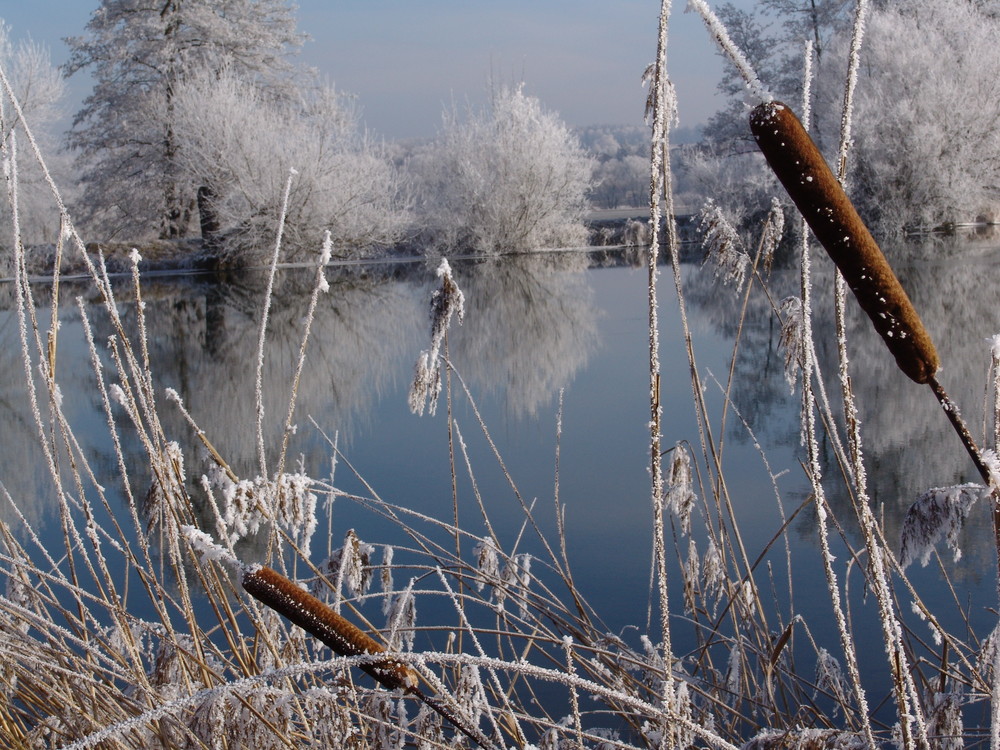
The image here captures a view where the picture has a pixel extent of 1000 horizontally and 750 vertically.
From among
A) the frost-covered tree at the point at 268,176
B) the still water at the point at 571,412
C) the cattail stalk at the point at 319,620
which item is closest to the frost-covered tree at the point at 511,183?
the frost-covered tree at the point at 268,176

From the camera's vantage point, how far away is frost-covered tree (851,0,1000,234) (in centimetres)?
1848

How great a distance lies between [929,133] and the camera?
18.2 meters

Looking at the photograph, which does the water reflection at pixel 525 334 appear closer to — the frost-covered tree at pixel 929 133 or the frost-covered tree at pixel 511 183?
the frost-covered tree at pixel 511 183

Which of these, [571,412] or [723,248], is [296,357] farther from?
[723,248]

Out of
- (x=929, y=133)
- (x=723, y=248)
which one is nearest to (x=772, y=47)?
(x=929, y=133)

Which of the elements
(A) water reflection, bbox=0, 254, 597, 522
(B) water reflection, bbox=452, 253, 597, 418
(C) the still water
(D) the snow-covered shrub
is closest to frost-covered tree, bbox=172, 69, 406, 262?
(A) water reflection, bbox=0, 254, 597, 522

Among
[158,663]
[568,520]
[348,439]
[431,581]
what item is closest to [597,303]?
[348,439]

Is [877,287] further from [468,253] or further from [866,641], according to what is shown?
[468,253]

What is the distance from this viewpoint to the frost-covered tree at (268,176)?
19.8 m

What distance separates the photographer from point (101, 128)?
24.7 metres

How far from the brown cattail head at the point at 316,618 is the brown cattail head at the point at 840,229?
424mm

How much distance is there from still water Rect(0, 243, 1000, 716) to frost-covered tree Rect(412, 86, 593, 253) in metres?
9.20

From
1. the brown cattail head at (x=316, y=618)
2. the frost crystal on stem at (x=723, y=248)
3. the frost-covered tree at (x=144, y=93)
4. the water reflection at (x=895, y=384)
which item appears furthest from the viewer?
the frost-covered tree at (x=144, y=93)

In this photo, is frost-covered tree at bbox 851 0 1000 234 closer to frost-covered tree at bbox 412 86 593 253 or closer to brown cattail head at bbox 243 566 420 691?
frost-covered tree at bbox 412 86 593 253
